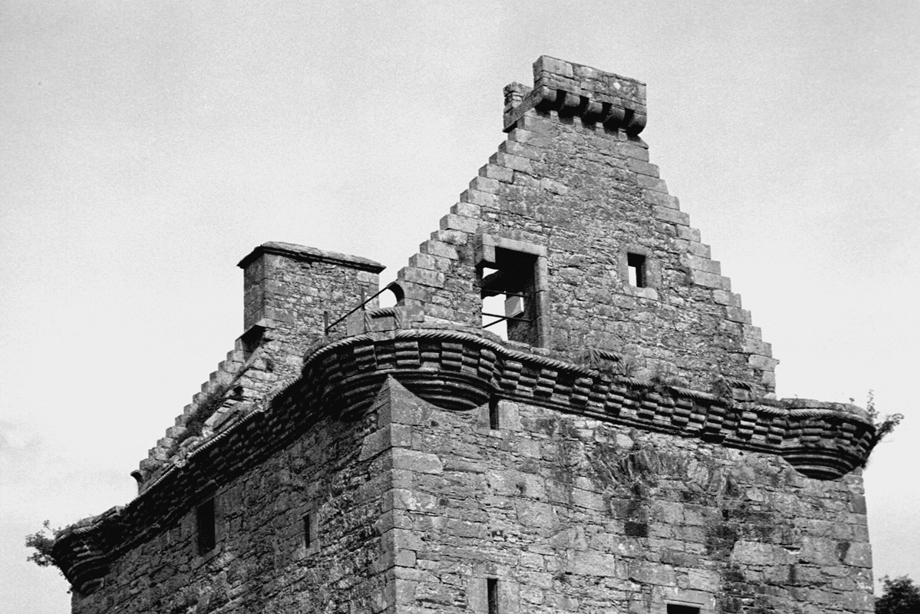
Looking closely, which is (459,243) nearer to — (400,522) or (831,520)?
(400,522)

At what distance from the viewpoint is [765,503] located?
25.4 m

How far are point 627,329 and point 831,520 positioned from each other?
3272 millimetres

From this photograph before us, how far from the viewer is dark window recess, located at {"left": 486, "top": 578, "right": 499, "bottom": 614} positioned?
22.9 meters

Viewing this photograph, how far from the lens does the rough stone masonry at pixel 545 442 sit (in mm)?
23109

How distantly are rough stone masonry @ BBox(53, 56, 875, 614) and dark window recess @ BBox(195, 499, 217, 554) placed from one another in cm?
3

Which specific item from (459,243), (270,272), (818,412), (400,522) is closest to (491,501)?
(400,522)

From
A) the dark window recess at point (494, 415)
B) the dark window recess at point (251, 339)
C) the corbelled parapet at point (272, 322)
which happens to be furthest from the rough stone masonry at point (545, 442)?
the dark window recess at point (251, 339)

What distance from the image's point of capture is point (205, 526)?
89.1 ft

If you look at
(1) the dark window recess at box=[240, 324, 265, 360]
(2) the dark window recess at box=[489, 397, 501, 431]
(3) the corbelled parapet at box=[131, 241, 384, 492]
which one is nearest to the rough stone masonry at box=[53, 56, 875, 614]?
(2) the dark window recess at box=[489, 397, 501, 431]

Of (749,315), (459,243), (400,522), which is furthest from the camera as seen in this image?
(749,315)

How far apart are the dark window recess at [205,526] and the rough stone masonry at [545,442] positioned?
0.03 m

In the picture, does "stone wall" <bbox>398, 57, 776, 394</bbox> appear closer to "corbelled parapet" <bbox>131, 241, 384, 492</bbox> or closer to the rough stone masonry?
the rough stone masonry

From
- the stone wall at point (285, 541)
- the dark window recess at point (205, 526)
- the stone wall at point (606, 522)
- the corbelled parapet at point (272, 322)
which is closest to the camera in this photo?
the stone wall at point (606, 522)

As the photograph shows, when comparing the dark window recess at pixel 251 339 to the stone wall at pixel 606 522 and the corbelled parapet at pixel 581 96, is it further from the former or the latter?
the stone wall at pixel 606 522
